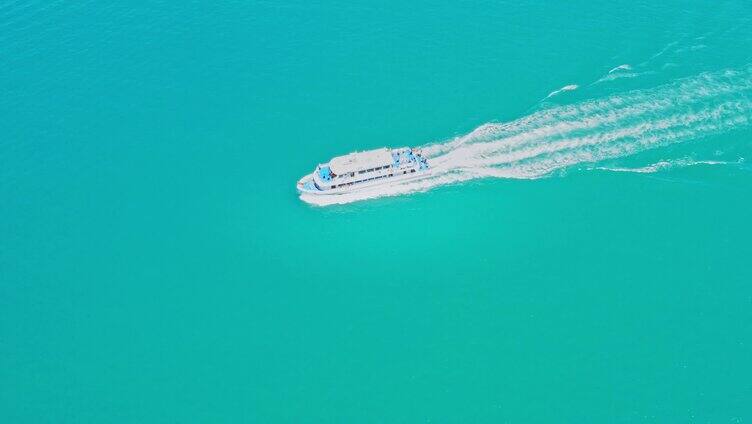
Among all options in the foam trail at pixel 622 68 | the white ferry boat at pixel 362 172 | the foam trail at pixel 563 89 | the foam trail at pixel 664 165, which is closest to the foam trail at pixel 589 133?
the foam trail at pixel 664 165

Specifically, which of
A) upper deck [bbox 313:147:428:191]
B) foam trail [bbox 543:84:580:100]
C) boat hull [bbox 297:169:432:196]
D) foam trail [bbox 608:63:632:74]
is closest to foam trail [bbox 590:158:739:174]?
foam trail [bbox 543:84:580:100]

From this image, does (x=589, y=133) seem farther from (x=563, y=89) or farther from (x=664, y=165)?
(x=664, y=165)

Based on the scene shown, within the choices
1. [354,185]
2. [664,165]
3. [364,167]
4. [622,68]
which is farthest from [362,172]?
[622,68]

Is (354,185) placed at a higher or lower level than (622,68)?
lower

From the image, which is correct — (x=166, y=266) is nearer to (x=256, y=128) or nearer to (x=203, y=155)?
(x=203, y=155)

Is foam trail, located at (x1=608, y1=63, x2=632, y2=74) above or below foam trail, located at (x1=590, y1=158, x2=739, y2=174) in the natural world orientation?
above

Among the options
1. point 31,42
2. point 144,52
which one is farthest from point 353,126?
point 31,42

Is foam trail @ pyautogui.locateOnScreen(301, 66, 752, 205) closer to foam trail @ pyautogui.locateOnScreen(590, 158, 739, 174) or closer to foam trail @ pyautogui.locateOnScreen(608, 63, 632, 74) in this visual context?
foam trail @ pyautogui.locateOnScreen(590, 158, 739, 174)
